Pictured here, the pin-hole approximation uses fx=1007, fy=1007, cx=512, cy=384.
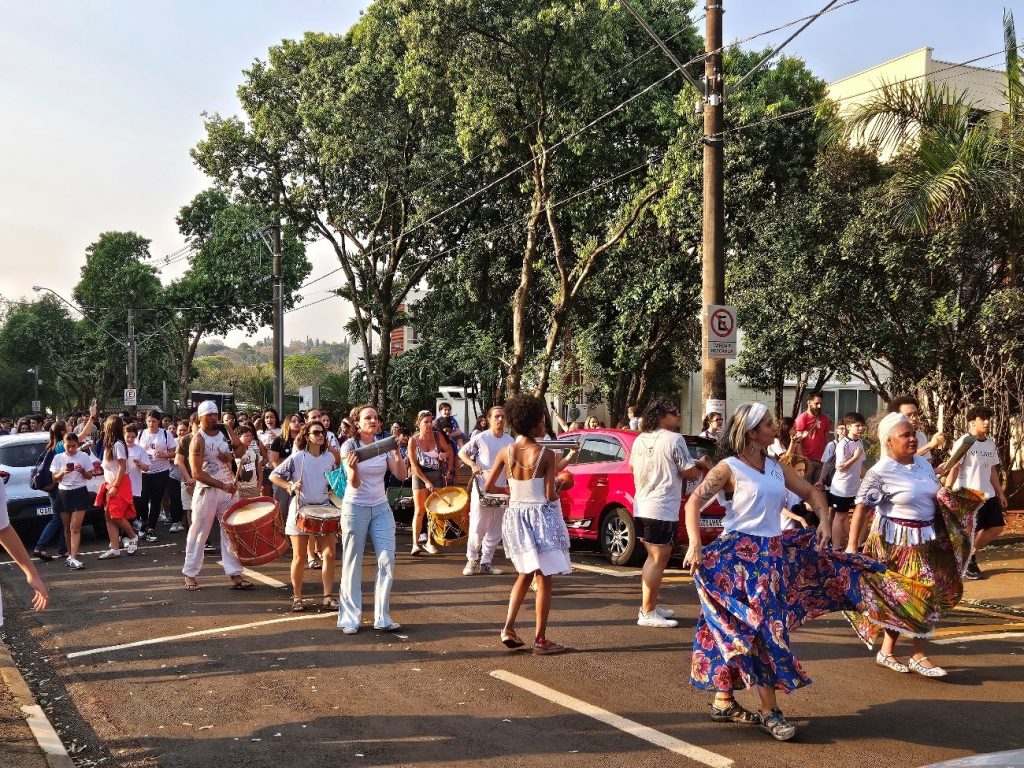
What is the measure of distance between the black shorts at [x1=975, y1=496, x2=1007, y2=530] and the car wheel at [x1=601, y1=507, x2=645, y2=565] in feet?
11.9

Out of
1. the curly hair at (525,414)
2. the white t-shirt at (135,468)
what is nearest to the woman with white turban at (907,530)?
the curly hair at (525,414)

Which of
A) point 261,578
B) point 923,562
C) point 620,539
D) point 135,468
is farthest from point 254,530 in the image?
point 923,562

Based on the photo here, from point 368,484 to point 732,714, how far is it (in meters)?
3.70

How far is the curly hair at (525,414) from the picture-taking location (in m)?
7.33

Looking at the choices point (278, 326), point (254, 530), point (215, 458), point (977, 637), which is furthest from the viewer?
point (278, 326)

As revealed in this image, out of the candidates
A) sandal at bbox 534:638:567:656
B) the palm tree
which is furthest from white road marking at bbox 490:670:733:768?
the palm tree

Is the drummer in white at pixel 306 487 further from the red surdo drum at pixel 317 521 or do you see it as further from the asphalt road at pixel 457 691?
the asphalt road at pixel 457 691

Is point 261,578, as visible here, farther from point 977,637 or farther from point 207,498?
point 977,637

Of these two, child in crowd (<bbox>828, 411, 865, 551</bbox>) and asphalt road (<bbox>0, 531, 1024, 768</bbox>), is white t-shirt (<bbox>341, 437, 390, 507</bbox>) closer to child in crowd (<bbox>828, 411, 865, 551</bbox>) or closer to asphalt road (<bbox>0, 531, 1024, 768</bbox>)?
asphalt road (<bbox>0, 531, 1024, 768</bbox>)

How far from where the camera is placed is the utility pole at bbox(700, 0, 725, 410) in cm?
1279

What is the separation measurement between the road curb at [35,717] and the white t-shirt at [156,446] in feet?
24.7

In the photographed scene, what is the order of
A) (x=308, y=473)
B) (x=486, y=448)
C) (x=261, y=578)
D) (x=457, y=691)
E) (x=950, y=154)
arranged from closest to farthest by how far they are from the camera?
(x=457, y=691) < (x=308, y=473) < (x=261, y=578) < (x=486, y=448) < (x=950, y=154)

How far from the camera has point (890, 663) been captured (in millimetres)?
6879

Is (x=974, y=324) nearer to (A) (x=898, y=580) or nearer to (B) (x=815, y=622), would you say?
(B) (x=815, y=622)
